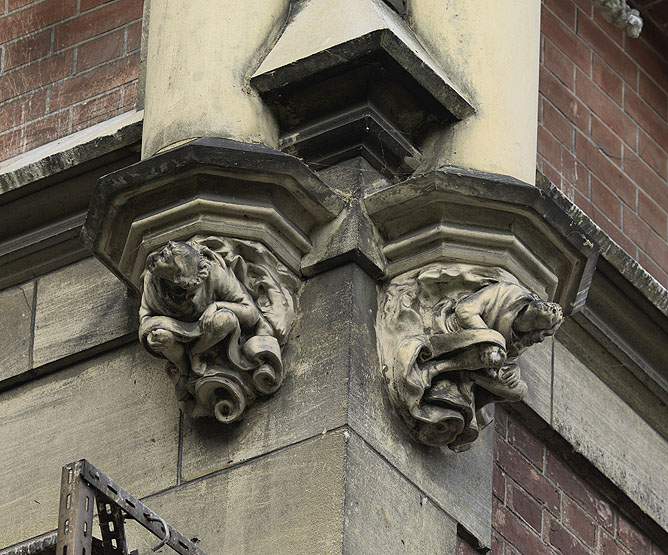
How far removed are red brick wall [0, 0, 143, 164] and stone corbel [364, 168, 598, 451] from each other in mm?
1227

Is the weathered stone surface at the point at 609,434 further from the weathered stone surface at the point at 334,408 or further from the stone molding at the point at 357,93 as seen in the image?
the stone molding at the point at 357,93

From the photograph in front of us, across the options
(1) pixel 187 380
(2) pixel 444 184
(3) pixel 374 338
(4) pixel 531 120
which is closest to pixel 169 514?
(1) pixel 187 380

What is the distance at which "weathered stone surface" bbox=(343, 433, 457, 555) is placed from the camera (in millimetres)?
4941

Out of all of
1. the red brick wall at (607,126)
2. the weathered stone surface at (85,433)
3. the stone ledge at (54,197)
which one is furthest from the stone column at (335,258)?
the red brick wall at (607,126)

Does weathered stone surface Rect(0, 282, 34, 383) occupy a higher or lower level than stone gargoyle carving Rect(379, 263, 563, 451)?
higher

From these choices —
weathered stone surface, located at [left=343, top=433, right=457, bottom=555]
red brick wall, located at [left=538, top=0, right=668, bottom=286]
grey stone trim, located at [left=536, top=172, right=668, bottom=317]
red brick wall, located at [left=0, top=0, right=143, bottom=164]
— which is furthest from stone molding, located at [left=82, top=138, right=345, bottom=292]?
red brick wall, located at [left=538, top=0, right=668, bottom=286]

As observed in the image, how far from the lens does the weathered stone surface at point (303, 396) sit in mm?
5137

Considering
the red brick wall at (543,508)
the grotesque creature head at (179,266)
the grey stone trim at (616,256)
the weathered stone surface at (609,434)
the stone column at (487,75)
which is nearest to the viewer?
the grotesque creature head at (179,266)

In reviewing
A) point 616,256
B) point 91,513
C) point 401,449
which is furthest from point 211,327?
point 616,256

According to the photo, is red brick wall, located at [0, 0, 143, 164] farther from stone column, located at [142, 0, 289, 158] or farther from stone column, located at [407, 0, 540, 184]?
stone column, located at [407, 0, 540, 184]

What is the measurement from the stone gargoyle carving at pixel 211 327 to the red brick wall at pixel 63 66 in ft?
3.97

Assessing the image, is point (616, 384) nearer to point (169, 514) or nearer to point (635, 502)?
point (635, 502)

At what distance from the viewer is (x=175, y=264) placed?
509cm

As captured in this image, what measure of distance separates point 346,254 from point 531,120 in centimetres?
73
